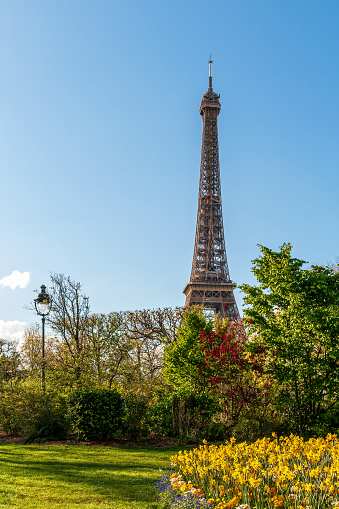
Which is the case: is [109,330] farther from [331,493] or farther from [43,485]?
[331,493]

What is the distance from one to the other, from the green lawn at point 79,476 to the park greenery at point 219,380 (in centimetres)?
159

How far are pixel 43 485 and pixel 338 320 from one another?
7.08 m

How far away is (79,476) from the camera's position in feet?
24.3

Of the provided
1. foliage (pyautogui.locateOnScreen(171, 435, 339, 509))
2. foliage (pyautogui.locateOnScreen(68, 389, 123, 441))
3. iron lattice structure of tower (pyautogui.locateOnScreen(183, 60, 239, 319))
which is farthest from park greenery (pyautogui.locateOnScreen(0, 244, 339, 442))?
iron lattice structure of tower (pyautogui.locateOnScreen(183, 60, 239, 319))

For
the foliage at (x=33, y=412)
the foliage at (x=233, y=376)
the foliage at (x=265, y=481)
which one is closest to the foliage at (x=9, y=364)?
the foliage at (x=33, y=412)

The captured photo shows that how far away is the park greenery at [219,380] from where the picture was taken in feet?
35.0

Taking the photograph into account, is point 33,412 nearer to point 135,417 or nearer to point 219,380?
point 135,417

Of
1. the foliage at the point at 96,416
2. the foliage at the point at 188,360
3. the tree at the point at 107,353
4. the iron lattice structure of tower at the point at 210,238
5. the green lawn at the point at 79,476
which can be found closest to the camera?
the green lawn at the point at 79,476

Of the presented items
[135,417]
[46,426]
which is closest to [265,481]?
[135,417]

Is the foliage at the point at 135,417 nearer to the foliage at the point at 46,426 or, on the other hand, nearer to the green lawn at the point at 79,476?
the green lawn at the point at 79,476

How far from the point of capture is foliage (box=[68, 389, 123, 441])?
11.9m

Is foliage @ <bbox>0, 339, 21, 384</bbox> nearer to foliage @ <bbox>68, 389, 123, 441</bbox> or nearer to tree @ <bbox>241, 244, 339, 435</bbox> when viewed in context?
foliage @ <bbox>68, 389, 123, 441</bbox>

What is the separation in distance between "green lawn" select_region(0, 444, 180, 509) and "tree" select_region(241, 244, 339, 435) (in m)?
3.62

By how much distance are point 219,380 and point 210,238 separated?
33.2m
